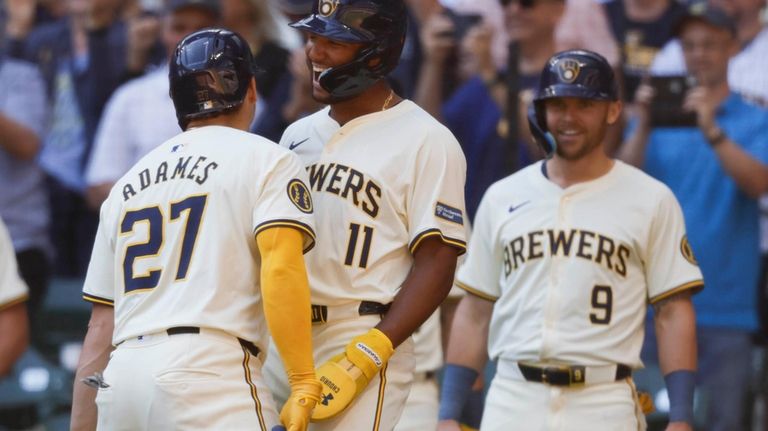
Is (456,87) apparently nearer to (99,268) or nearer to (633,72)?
(633,72)

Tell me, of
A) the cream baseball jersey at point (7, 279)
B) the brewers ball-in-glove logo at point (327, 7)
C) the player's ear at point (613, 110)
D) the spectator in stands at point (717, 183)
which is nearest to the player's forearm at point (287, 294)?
the brewers ball-in-glove logo at point (327, 7)

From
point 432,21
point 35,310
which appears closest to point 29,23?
Result: point 35,310

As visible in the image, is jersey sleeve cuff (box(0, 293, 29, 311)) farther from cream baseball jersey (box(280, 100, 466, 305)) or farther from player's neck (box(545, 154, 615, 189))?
player's neck (box(545, 154, 615, 189))

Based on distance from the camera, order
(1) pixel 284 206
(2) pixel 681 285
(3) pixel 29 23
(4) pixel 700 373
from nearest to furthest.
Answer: (1) pixel 284 206
(2) pixel 681 285
(4) pixel 700 373
(3) pixel 29 23

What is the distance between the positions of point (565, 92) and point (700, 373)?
2.40 meters

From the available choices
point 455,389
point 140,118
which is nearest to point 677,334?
point 455,389

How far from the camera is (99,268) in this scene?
5059 mm

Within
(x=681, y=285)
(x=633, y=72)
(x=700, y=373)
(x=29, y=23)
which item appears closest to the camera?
(x=681, y=285)

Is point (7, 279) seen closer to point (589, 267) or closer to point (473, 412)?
point (473, 412)

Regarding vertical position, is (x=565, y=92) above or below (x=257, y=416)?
above

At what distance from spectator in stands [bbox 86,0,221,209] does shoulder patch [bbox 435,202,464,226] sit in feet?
13.7

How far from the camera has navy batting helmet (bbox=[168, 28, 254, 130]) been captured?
4.91 meters

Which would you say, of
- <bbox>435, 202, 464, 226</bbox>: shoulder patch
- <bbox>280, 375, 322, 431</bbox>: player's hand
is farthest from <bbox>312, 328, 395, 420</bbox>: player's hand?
<bbox>435, 202, 464, 226</bbox>: shoulder patch

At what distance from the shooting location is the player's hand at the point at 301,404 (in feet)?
14.8
